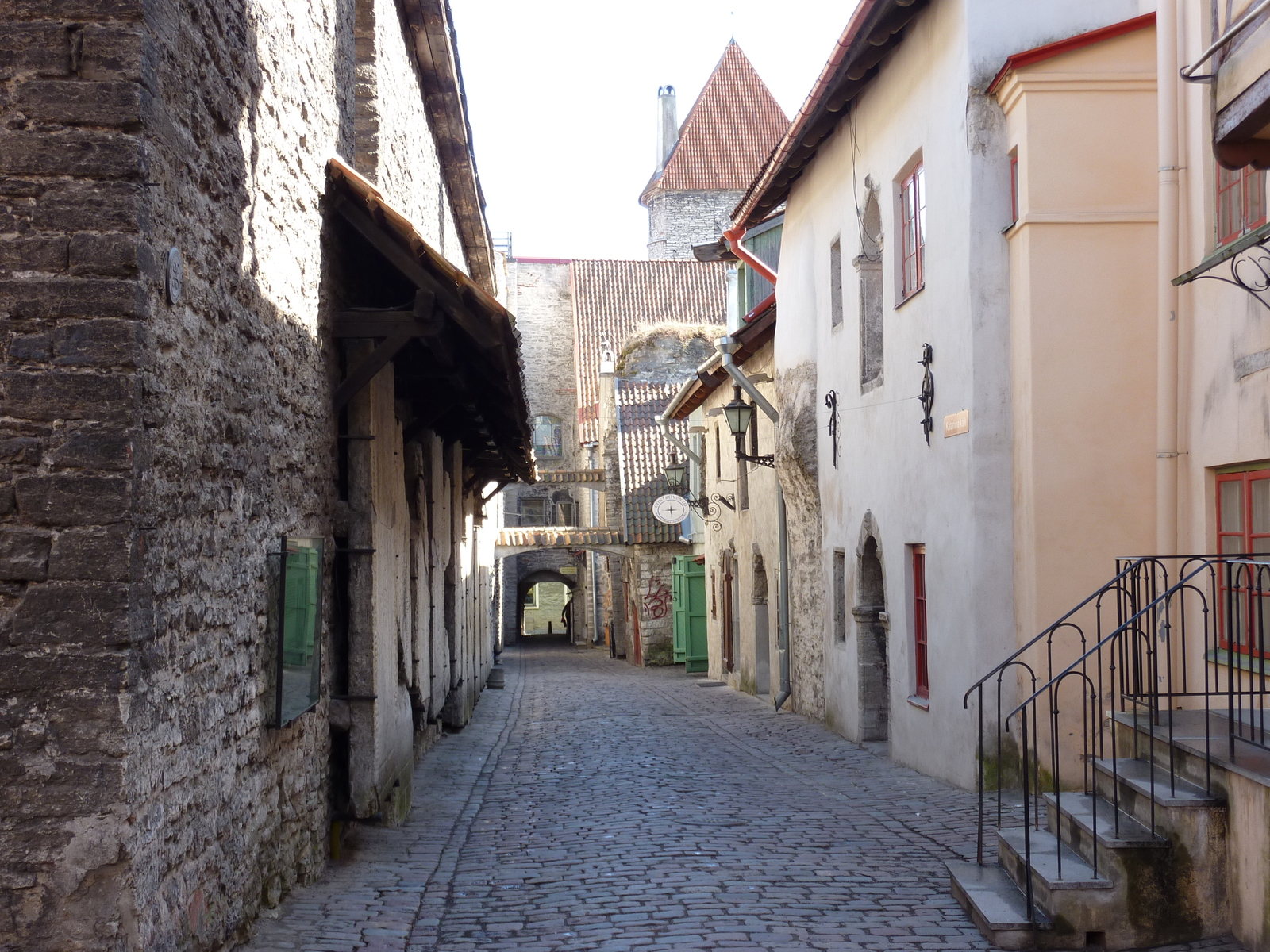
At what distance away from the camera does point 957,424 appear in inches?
371

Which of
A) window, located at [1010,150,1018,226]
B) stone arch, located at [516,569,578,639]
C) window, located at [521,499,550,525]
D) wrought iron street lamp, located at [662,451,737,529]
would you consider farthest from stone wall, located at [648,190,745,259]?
window, located at [1010,150,1018,226]

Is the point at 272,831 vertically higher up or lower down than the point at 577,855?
higher up

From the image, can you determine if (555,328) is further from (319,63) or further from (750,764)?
(319,63)

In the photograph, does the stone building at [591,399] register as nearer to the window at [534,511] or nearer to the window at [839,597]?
the window at [534,511]

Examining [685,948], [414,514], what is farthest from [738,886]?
[414,514]

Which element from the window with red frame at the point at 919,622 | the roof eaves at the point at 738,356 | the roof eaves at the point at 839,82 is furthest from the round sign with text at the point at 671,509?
the window with red frame at the point at 919,622

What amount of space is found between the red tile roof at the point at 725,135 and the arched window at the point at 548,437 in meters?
9.27

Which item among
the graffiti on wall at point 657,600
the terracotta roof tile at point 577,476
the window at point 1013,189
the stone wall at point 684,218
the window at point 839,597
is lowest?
the graffiti on wall at point 657,600

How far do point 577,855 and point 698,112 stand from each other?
41635mm

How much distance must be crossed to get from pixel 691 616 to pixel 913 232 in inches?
670

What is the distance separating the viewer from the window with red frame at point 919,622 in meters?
11.1

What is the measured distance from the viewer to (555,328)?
48.0 meters

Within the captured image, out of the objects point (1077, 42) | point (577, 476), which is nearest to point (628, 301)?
point (577, 476)

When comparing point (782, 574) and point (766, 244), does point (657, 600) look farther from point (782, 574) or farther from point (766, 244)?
point (782, 574)
